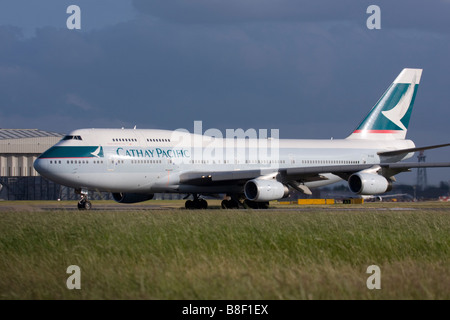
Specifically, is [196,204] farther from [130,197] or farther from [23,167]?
[23,167]

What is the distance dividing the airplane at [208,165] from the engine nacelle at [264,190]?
5 centimetres

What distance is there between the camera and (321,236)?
16.4 meters

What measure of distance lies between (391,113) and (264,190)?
1502cm

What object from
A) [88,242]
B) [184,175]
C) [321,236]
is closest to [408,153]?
[184,175]

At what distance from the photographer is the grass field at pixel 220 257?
10367mm

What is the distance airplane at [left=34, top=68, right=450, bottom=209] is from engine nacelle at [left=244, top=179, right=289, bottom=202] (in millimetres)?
51

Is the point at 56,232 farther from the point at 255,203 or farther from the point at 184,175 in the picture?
the point at 255,203

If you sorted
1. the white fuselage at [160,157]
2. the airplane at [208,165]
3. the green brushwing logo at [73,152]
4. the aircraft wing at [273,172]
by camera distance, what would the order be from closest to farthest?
the green brushwing logo at [73,152], the white fuselage at [160,157], the airplane at [208,165], the aircraft wing at [273,172]

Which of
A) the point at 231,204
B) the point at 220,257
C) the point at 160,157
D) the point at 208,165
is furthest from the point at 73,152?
the point at 220,257

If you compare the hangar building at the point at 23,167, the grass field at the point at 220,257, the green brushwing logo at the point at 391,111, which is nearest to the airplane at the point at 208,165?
the green brushwing logo at the point at 391,111

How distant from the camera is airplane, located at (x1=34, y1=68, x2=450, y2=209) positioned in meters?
34.3

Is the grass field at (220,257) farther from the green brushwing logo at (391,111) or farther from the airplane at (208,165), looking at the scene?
the green brushwing logo at (391,111)

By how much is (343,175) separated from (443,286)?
2769cm

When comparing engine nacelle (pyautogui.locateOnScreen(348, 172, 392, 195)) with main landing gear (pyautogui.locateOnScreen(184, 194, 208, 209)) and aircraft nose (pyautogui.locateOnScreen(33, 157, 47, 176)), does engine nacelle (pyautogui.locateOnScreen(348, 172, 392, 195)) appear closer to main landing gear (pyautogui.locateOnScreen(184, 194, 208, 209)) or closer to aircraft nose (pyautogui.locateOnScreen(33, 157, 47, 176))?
main landing gear (pyautogui.locateOnScreen(184, 194, 208, 209))
